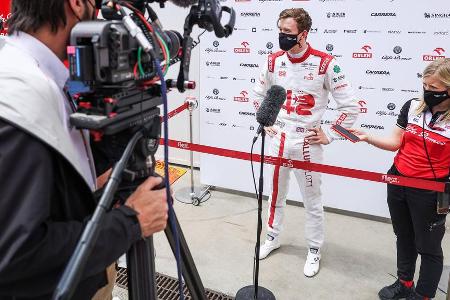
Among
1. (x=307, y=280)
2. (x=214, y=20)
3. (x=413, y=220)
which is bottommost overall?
(x=307, y=280)

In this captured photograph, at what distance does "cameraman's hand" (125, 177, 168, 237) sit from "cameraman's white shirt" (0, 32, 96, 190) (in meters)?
0.12

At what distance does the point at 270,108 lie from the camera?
191 centimetres

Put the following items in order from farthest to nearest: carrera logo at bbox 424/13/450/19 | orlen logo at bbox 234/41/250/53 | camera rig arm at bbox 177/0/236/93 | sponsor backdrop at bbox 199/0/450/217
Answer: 1. orlen logo at bbox 234/41/250/53
2. sponsor backdrop at bbox 199/0/450/217
3. carrera logo at bbox 424/13/450/19
4. camera rig arm at bbox 177/0/236/93

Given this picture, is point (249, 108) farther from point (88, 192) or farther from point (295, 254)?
point (88, 192)

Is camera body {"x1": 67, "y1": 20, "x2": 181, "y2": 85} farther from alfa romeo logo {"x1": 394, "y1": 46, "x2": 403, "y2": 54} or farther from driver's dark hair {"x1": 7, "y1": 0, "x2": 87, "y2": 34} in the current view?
alfa romeo logo {"x1": 394, "y1": 46, "x2": 403, "y2": 54}

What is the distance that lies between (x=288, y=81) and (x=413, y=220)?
1140 millimetres

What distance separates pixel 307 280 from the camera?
101 inches

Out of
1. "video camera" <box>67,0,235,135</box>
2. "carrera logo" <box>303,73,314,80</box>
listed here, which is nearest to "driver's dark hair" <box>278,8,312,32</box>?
"carrera logo" <box>303,73,314,80</box>

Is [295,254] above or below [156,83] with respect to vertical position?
below

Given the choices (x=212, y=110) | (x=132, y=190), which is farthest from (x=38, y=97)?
(x=212, y=110)

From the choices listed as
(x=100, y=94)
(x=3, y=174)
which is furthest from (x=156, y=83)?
(x=3, y=174)

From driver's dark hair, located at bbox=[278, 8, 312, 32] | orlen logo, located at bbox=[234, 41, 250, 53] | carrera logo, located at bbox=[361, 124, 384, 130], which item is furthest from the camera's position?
orlen logo, located at bbox=[234, 41, 250, 53]

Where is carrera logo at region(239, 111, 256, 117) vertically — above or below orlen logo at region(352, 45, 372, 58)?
below

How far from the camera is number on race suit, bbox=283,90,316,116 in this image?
255 centimetres
